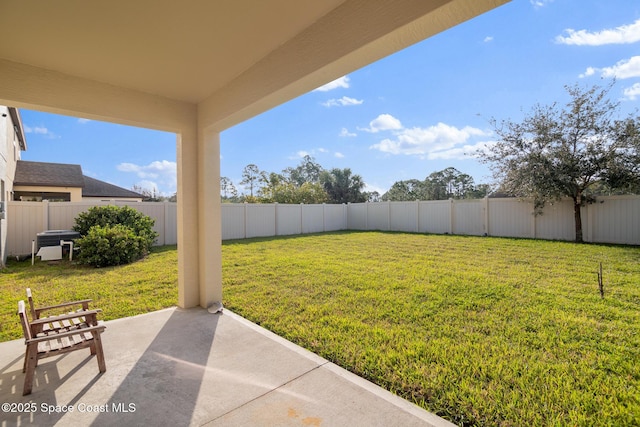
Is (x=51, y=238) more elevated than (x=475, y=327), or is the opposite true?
(x=51, y=238)

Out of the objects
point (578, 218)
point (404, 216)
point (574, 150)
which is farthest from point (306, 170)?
point (578, 218)

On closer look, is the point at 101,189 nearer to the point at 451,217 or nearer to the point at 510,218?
the point at 451,217

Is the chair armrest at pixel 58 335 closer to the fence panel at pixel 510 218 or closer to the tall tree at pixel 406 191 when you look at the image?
the fence panel at pixel 510 218

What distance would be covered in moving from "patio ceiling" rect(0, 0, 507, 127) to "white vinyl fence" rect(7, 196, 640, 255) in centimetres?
788

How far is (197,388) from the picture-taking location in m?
2.37

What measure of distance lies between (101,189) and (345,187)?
21889 millimetres

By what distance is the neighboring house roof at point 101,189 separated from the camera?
20773 mm

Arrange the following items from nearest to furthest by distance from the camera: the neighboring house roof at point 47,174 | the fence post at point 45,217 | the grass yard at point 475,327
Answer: the grass yard at point 475,327 < the fence post at point 45,217 < the neighboring house roof at point 47,174

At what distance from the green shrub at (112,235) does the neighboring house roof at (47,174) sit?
32.4ft

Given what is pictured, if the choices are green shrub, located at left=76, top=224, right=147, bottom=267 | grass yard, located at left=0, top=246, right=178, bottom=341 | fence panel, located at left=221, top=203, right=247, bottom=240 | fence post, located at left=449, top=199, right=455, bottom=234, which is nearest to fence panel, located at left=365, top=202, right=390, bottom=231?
fence post, located at left=449, top=199, right=455, bottom=234

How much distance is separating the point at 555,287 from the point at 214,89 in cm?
631

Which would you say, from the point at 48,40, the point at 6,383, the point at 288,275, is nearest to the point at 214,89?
the point at 48,40

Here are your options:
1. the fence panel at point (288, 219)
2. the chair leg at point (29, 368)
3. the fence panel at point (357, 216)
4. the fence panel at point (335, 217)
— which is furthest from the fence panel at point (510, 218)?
the chair leg at point (29, 368)

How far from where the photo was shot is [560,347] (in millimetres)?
2941
